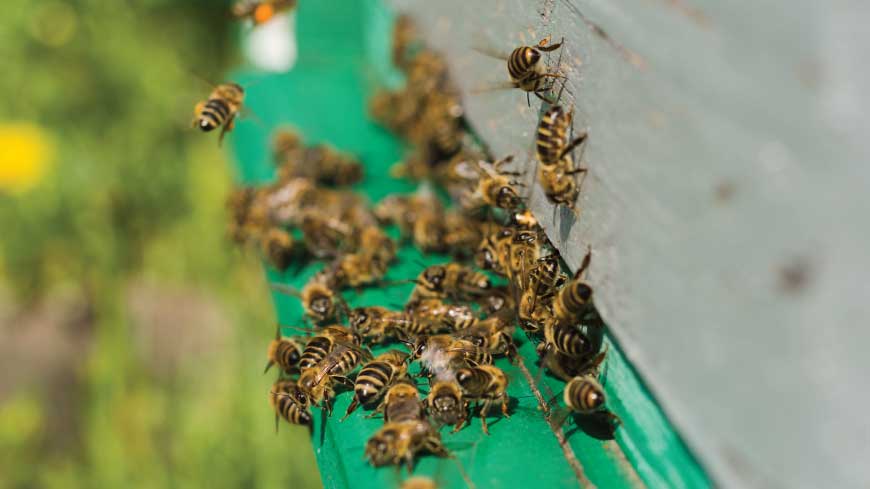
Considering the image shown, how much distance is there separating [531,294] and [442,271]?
1.63 ft

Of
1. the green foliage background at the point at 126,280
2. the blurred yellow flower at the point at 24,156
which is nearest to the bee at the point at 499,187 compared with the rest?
the green foliage background at the point at 126,280

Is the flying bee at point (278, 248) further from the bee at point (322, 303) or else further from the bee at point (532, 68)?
the bee at point (532, 68)

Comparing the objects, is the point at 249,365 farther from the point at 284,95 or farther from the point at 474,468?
the point at 474,468

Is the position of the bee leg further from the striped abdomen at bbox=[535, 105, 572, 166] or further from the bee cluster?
the striped abdomen at bbox=[535, 105, 572, 166]

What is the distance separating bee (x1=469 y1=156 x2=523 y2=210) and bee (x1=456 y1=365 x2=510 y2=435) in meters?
0.66

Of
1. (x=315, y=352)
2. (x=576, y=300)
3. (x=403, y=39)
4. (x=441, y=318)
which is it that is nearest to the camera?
(x=576, y=300)

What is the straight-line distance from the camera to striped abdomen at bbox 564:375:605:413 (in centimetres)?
230

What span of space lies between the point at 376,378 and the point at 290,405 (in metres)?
→ 0.45

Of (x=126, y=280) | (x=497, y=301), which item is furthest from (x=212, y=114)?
(x=126, y=280)

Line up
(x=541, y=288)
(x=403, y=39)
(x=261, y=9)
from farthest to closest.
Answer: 1. (x=261, y=9)
2. (x=403, y=39)
3. (x=541, y=288)

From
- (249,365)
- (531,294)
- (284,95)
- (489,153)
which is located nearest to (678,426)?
(531,294)

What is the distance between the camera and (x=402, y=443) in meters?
2.25

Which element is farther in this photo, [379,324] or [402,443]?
[379,324]

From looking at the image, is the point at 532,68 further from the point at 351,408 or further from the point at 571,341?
the point at 351,408
